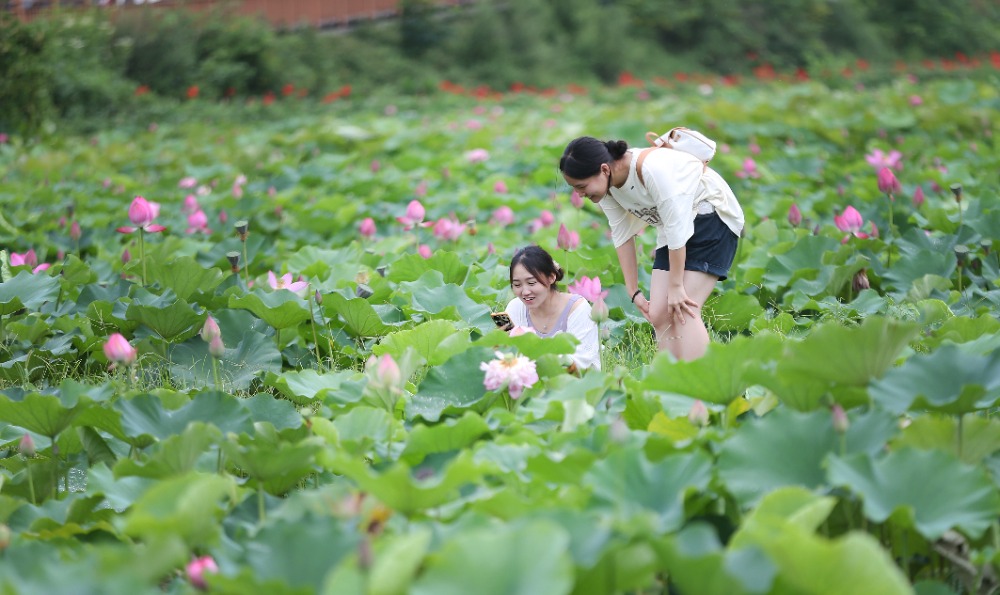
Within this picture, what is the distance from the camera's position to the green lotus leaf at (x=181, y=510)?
143cm

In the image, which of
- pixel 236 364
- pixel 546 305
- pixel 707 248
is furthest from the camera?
pixel 707 248

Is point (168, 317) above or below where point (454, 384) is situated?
below

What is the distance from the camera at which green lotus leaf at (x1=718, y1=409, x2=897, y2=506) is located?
1.68m

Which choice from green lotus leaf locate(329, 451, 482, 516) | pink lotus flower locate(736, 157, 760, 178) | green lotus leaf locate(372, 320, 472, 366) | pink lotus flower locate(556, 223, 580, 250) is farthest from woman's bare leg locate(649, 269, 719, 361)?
pink lotus flower locate(736, 157, 760, 178)

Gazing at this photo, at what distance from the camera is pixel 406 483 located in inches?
60.3

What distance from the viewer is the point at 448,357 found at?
2.43 m

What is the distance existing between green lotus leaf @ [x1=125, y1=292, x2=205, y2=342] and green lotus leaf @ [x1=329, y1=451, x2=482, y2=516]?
1.44m

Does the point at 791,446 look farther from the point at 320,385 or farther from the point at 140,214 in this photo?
the point at 140,214

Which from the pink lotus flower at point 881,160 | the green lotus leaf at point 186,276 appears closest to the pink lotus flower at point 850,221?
the pink lotus flower at point 881,160

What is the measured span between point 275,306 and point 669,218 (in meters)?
1.17

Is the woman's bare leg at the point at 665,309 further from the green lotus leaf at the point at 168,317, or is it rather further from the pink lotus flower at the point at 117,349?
the pink lotus flower at the point at 117,349

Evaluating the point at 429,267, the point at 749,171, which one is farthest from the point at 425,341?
the point at 749,171

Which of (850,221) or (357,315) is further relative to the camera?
(850,221)

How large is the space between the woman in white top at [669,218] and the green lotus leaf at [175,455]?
1368 mm
